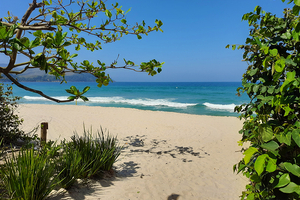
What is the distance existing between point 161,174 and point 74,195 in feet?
6.63

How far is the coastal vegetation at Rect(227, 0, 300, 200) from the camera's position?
3.50 feet

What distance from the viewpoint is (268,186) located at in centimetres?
145

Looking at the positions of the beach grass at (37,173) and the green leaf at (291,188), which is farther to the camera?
the beach grass at (37,173)

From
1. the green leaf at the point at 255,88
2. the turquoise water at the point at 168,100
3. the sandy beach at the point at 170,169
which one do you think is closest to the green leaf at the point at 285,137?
the green leaf at the point at 255,88

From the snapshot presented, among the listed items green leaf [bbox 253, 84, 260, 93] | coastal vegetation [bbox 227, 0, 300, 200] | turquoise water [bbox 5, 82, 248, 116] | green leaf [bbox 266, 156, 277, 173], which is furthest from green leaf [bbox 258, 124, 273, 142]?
turquoise water [bbox 5, 82, 248, 116]

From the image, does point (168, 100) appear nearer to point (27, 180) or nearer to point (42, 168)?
point (42, 168)

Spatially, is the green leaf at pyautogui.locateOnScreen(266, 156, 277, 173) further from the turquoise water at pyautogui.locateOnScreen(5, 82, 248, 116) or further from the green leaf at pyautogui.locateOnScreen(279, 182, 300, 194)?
the turquoise water at pyautogui.locateOnScreen(5, 82, 248, 116)

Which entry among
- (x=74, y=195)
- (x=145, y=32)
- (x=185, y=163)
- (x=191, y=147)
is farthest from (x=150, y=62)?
(x=191, y=147)

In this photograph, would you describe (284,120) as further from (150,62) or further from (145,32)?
(145,32)

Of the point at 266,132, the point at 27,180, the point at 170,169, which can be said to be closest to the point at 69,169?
the point at 27,180

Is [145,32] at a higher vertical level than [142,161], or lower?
higher

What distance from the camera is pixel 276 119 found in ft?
5.10

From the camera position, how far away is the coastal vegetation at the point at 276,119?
1.07 meters

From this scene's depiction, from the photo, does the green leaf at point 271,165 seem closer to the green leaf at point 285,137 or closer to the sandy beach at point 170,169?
the green leaf at point 285,137
